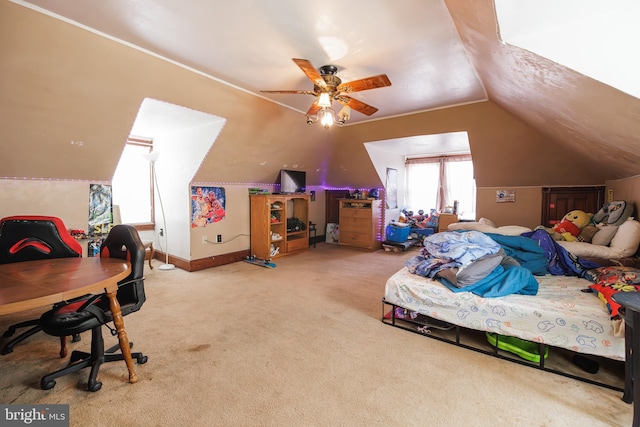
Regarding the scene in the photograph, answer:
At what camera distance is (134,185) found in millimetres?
4914

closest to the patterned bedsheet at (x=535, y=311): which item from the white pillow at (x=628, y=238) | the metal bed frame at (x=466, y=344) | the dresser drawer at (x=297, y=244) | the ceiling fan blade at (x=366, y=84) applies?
the metal bed frame at (x=466, y=344)

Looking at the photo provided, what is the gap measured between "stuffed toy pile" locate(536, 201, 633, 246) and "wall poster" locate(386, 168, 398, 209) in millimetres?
3272

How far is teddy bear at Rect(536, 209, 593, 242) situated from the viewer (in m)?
3.30

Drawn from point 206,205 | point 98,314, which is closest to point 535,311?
point 98,314

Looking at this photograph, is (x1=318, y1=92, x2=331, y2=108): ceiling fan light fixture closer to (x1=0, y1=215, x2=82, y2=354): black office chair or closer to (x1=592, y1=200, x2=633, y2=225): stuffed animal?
(x1=0, y1=215, x2=82, y2=354): black office chair

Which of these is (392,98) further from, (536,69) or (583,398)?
(583,398)

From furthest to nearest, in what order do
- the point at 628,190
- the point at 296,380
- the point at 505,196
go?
1. the point at 505,196
2. the point at 628,190
3. the point at 296,380

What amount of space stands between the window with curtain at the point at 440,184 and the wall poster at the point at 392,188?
63cm

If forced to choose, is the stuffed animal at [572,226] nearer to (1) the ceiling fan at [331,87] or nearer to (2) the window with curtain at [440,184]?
(2) the window with curtain at [440,184]

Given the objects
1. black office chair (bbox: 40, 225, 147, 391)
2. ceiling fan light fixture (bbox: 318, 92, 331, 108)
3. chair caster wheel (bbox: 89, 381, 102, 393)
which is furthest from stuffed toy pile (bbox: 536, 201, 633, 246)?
chair caster wheel (bbox: 89, 381, 102, 393)

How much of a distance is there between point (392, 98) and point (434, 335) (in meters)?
2.95

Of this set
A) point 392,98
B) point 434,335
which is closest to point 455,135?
point 392,98

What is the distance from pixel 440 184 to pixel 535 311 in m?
5.22

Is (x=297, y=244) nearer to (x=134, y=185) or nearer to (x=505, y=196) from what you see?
(x=134, y=185)
